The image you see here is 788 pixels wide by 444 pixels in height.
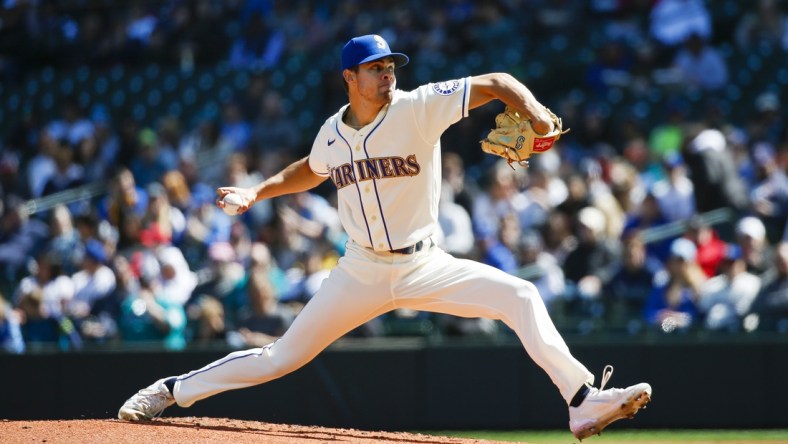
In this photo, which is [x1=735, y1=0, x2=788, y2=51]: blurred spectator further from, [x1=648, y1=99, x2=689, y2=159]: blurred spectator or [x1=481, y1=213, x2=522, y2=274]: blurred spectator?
[x1=481, y1=213, x2=522, y2=274]: blurred spectator

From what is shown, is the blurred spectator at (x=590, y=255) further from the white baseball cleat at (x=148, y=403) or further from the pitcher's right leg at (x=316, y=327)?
the white baseball cleat at (x=148, y=403)

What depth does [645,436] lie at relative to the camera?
8586 millimetres

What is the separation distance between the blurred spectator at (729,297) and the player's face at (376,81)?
4.23 m

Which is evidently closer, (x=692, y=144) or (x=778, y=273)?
(x=778, y=273)

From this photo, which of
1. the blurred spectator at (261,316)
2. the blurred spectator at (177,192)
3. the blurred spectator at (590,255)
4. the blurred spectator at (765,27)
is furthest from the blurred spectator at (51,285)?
the blurred spectator at (765,27)

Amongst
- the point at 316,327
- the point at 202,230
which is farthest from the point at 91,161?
the point at 316,327

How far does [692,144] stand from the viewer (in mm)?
10352

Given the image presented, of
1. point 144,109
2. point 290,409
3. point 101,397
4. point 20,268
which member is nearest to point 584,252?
point 290,409

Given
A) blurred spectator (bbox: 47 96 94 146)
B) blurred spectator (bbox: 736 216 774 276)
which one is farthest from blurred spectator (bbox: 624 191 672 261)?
blurred spectator (bbox: 47 96 94 146)

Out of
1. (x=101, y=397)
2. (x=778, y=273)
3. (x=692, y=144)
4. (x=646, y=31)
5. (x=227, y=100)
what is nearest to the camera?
(x=778, y=273)

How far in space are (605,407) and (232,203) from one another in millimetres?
1963

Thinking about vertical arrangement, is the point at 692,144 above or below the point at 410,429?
above

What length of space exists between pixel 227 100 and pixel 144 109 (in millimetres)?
1248

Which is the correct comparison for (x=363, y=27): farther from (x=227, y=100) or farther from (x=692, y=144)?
(x=692, y=144)
